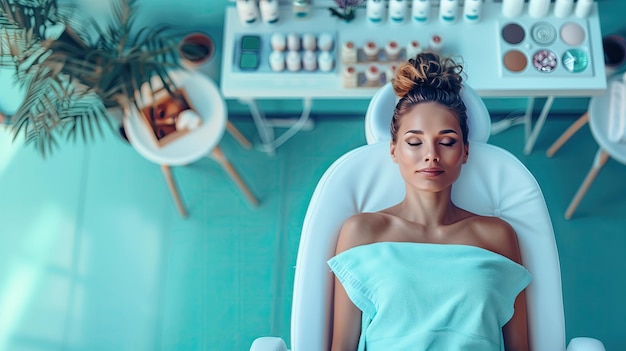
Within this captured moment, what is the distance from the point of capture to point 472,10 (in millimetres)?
1956

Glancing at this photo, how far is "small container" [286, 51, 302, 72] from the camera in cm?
195

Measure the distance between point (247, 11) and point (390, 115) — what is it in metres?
0.71

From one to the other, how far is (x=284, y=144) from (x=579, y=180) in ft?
3.89

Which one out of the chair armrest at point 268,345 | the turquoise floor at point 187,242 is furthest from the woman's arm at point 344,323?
the turquoise floor at point 187,242

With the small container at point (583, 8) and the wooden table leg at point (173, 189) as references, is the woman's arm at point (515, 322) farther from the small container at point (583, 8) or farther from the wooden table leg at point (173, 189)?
the wooden table leg at point (173, 189)

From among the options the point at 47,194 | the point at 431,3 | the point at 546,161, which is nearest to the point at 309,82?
the point at 431,3

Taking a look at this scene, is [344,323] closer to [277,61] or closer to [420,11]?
[277,61]

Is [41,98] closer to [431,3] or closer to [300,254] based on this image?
[300,254]

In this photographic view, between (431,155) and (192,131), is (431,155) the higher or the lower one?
the higher one

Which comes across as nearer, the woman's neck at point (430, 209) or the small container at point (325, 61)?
the woman's neck at point (430, 209)

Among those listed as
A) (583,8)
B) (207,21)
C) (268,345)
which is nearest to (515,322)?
(268,345)

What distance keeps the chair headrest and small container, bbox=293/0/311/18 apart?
0.59 m

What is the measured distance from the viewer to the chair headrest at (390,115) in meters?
1.53

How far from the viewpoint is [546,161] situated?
2.42 metres
